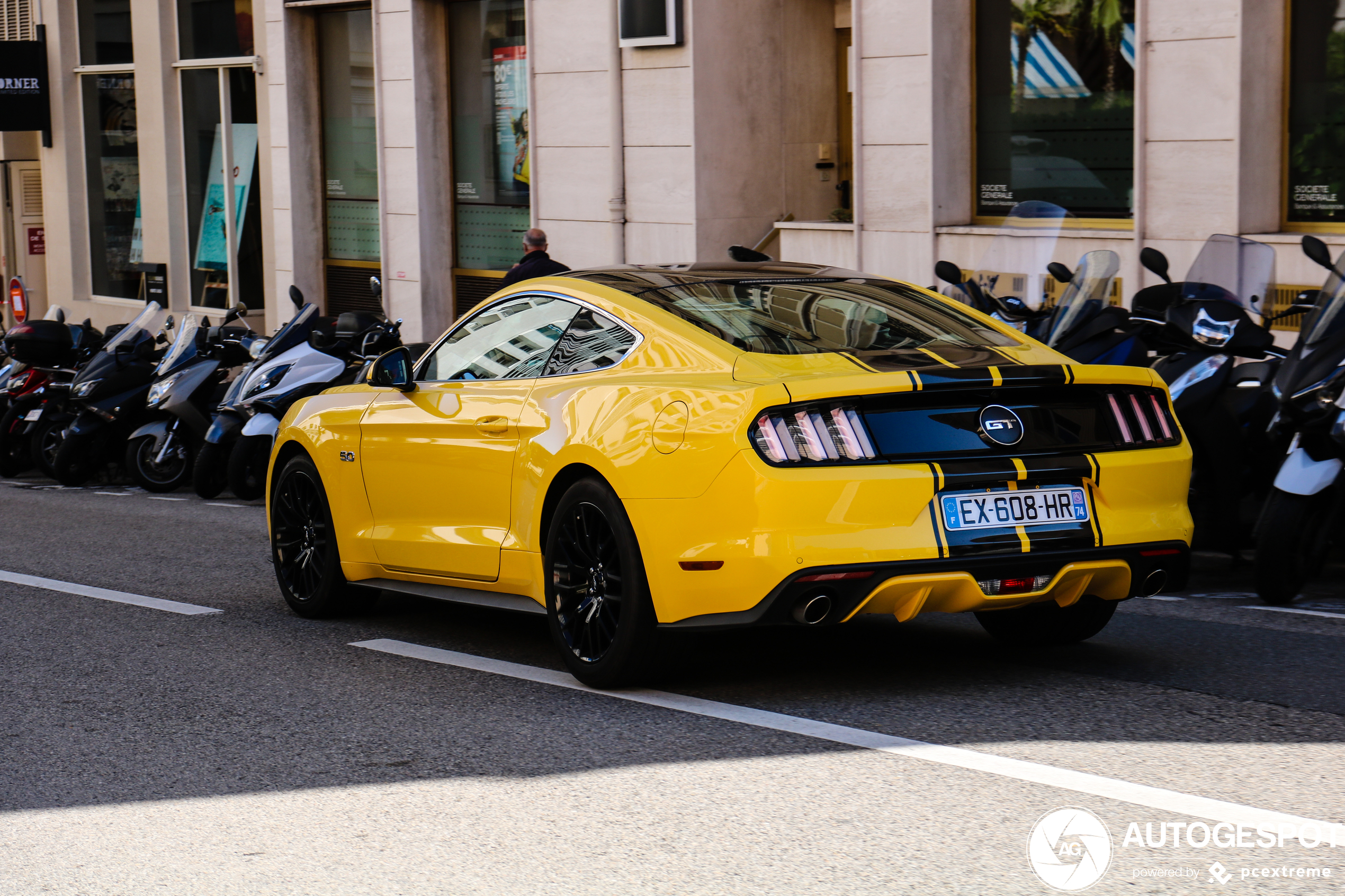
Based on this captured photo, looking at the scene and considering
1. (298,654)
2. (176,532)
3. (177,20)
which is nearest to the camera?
(298,654)

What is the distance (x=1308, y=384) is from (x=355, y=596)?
417cm

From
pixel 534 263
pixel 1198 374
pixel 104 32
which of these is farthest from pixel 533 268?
pixel 104 32

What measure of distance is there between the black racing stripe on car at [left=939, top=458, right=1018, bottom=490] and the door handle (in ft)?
5.62

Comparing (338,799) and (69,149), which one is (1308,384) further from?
(69,149)

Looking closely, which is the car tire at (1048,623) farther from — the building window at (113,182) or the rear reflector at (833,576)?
the building window at (113,182)

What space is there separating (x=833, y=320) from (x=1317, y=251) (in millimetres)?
3110

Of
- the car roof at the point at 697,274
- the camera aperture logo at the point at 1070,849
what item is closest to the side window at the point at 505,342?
the car roof at the point at 697,274

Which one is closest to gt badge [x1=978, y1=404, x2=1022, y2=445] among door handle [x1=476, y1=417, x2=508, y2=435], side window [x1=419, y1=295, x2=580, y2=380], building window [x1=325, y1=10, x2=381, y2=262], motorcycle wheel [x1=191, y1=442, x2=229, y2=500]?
side window [x1=419, y1=295, x2=580, y2=380]

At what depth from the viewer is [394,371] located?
24.3ft

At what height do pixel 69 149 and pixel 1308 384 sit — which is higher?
pixel 69 149

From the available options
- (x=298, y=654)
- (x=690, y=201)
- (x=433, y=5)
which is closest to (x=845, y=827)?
(x=298, y=654)

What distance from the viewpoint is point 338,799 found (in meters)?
4.95

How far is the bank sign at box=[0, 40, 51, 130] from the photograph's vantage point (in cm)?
2747

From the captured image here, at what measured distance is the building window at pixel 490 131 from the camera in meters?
18.8
